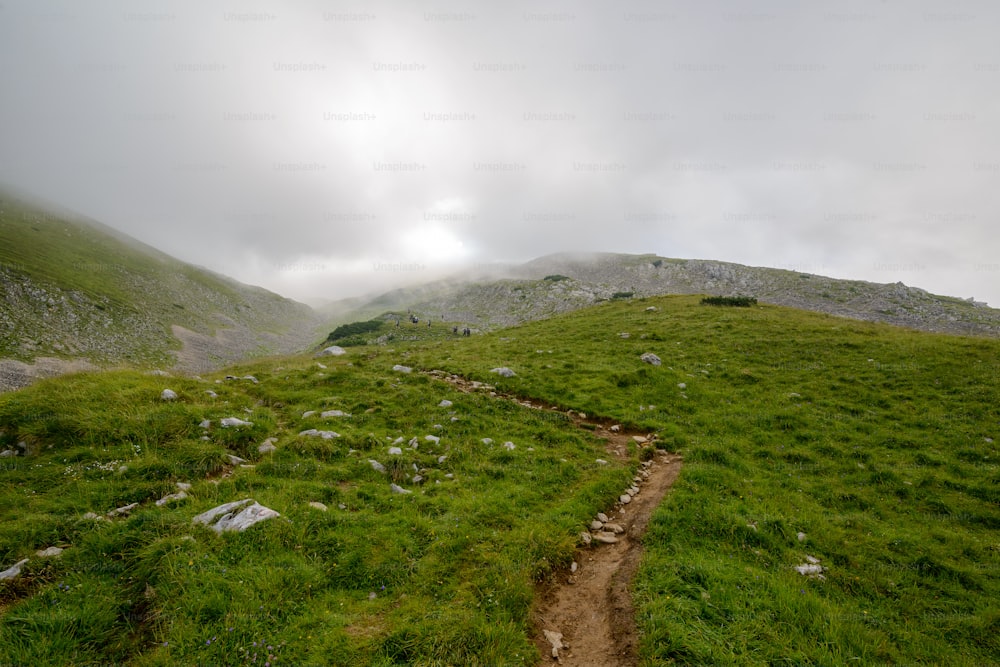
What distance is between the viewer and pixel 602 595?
7297 millimetres

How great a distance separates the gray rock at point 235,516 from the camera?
7.44 m

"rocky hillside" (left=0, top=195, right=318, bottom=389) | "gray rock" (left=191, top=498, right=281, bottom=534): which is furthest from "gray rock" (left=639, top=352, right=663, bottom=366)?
"rocky hillside" (left=0, top=195, right=318, bottom=389)

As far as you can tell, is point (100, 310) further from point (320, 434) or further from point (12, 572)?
point (12, 572)

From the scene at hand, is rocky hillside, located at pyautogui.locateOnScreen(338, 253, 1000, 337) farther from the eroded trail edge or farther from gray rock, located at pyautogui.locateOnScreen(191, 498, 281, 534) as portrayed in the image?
gray rock, located at pyautogui.locateOnScreen(191, 498, 281, 534)

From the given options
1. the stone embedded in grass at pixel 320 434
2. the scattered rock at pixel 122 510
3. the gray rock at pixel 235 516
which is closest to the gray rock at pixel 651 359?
the stone embedded in grass at pixel 320 434

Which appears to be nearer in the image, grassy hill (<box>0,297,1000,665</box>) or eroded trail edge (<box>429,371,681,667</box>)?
grassy hill (<box>0,297,1000,665</box>)

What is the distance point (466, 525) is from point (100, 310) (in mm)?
85582

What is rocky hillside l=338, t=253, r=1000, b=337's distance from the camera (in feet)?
212

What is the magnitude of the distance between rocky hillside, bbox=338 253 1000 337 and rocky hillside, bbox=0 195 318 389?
51.4 meters

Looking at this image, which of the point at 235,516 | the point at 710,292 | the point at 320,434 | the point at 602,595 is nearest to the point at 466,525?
the point at 602,595

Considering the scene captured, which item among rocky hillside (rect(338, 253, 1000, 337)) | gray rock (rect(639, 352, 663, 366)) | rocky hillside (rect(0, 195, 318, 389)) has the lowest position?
rocky hillside (rect(0, 195, 318, 389))

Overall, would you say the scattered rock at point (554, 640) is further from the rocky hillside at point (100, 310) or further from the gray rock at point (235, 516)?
the rocky hillside at point (100, 310)

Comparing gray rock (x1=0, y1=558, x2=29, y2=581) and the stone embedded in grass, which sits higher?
the stone embedded in grass

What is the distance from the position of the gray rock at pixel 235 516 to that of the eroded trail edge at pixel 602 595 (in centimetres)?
586
